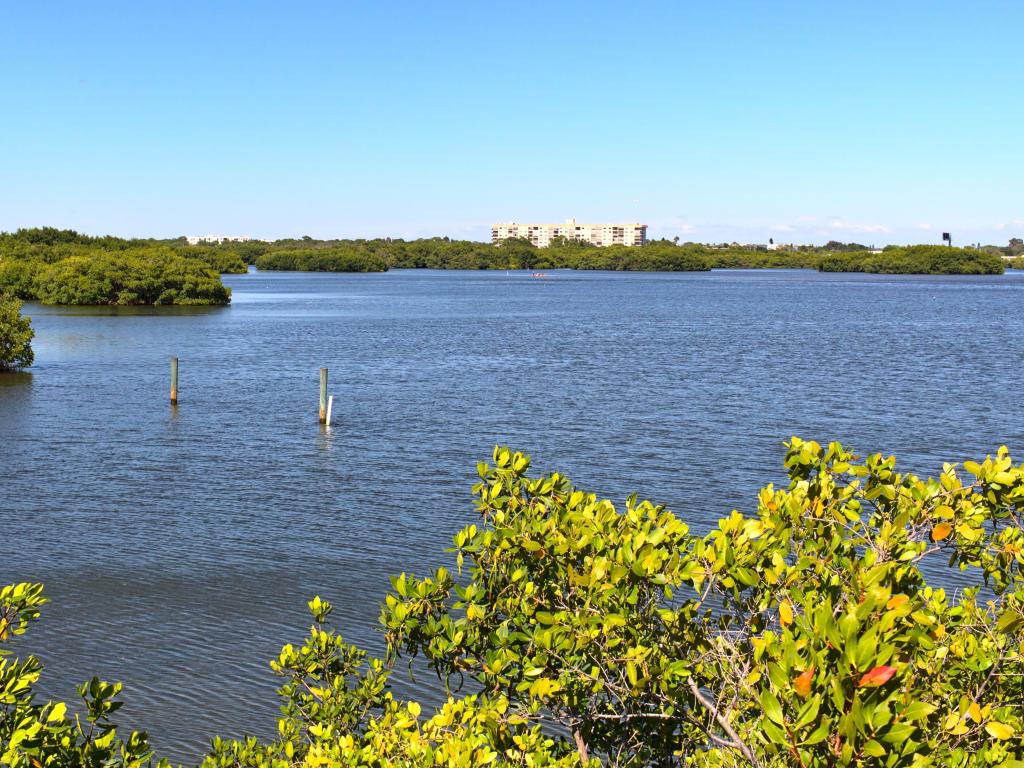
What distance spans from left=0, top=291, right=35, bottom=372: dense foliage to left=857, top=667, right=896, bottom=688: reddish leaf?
51.8 m

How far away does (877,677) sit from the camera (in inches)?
174

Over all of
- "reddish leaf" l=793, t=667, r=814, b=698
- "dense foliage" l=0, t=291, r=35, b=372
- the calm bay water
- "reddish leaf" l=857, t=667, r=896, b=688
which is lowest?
the calm bay water

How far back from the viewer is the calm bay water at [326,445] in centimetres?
1841

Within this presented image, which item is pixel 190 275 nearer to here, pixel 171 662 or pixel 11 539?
pixel 11 539

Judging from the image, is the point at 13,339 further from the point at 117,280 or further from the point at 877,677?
the point at 117,280

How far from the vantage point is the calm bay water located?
18.4 metres

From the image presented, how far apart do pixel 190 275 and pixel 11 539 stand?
8980 centimetres

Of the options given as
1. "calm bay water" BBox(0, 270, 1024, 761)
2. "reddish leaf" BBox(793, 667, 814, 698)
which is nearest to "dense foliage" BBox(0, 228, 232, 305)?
"calm bay water" BBox(0, 270, 1024, 761)

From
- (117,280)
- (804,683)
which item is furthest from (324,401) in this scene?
(117,280)

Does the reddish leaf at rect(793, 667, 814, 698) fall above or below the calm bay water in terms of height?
above

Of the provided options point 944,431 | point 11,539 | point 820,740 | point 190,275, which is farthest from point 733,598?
point 190,275

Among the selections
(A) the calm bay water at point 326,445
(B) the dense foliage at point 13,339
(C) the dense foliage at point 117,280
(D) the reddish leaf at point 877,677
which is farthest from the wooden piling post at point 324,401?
(C) the dense foliage at point 117,280

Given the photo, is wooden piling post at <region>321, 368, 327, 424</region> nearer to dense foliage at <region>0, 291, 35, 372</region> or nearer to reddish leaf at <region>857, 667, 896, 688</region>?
dense foliage at <region>0, 291, 35, 372</region>

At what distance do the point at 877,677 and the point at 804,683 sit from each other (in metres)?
0.32
